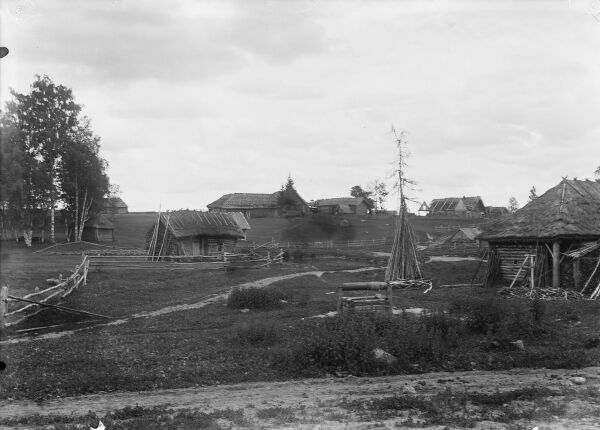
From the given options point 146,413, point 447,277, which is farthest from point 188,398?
point 447,277

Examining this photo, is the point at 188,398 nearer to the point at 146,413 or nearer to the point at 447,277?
the point at 146,413

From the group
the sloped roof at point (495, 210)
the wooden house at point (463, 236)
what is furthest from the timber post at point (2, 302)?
the sloped roof at point (495, 210)

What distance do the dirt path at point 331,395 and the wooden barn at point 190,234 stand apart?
28.5 metres

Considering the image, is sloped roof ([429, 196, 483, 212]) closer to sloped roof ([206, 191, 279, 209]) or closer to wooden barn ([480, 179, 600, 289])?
sloped roof ([206, 191, 279, 209])

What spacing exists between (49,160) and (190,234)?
46.2 feet

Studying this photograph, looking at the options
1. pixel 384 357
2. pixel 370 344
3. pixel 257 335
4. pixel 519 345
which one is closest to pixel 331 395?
pixel 384 357

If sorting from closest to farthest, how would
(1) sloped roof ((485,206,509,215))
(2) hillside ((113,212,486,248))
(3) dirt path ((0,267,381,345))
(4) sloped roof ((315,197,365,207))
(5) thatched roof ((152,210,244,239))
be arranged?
(3) dirt path ((0,267,381,345)) < (5) thatched roof ((152,210,244,239)) < (2) hillside ((113,212,486,248)) < (4) sloped roof ((315,197,365,207)) < (1) sloped roof ((485,206,509,215))

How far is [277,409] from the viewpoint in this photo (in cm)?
863

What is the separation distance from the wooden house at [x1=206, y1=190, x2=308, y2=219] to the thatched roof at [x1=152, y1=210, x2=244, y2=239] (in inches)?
997

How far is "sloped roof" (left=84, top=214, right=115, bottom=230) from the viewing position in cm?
5272

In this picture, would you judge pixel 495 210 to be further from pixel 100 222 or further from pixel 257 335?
pixel 257 335

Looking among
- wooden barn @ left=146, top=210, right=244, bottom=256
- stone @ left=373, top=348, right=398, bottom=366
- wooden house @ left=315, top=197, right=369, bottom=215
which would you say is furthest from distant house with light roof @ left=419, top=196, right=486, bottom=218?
stone @ left=373, top=348, right=398, bottom=366

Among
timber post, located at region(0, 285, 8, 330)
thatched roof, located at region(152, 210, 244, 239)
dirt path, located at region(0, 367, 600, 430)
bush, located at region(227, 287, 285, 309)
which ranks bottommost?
dirt path, located at region(0, 367, 600, 430)

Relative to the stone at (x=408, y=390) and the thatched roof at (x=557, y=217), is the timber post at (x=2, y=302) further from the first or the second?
the thatched roof at (x=557, y=217)
